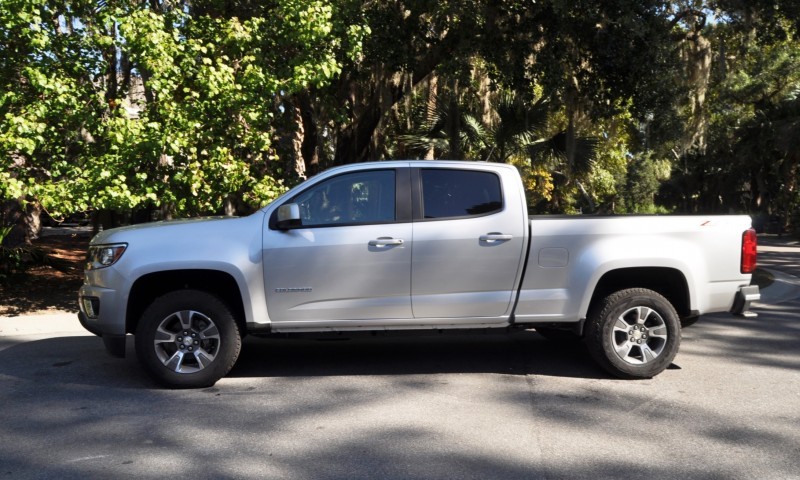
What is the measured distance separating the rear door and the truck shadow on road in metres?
0.80

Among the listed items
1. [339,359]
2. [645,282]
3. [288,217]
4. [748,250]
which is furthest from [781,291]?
[288,217]

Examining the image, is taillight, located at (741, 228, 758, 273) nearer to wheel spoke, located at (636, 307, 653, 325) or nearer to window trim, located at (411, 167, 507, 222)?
wheel spoke, located at (636, 307, 653, 325)

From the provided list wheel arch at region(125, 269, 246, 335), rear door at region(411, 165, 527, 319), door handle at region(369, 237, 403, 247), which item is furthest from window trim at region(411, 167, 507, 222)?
wheel arch at region(125, 269, 246, 335)

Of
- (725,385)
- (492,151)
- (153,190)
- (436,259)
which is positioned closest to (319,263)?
(436,259)

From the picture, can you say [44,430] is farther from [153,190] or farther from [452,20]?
[452,20]

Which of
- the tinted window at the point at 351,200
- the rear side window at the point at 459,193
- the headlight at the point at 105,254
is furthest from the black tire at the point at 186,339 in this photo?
the rear side window at the point at 459,193

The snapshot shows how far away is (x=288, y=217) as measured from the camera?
6.25 metres

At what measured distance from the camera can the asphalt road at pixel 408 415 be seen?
4543 mm

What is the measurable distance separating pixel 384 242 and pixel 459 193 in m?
0.86

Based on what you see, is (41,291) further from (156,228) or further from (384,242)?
(384,242)

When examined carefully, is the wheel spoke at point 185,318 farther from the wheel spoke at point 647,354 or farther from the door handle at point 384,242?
the wheel spoke at point 647,354

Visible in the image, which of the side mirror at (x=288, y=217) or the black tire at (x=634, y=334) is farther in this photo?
the black tire at (x=634, y=334)

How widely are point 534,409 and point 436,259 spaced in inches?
60.1

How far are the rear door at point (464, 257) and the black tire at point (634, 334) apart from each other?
86cm
